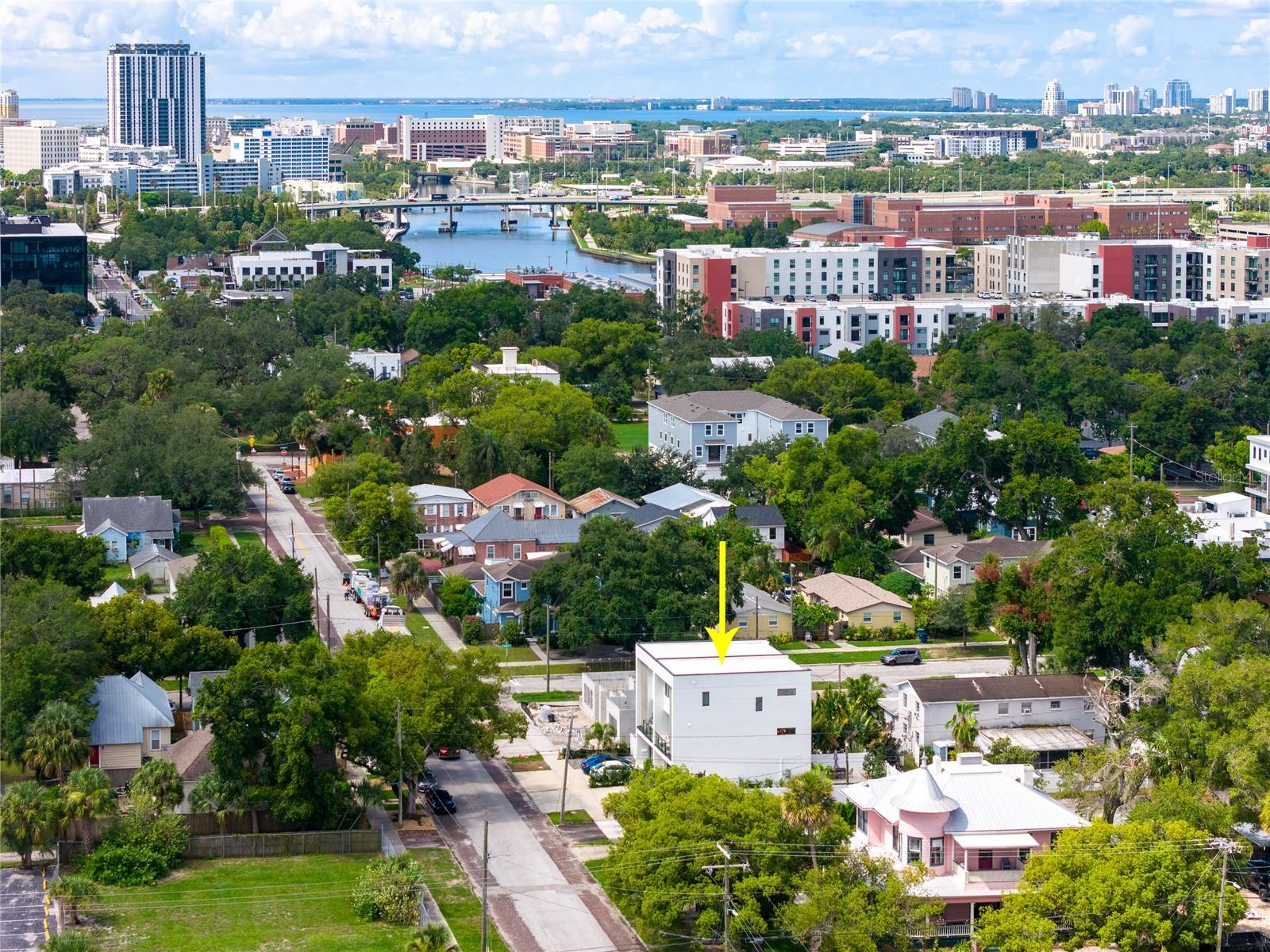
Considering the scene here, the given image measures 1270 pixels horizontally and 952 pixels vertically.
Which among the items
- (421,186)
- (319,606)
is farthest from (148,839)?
(421,186)

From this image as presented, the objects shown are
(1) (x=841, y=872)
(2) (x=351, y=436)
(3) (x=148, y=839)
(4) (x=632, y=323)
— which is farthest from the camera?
(4) (x=632, y=323)

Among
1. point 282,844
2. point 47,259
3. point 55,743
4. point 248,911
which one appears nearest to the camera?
point 248,911

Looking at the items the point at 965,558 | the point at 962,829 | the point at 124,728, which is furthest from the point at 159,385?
the point at 962,829

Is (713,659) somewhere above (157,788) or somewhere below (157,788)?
above

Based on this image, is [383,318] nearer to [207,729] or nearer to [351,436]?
[351,436]

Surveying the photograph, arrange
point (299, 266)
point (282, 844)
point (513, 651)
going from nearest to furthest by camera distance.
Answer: point (282, 844) < point (513, 651) < point (299, 266)

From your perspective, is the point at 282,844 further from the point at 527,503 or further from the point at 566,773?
the point at 527,503

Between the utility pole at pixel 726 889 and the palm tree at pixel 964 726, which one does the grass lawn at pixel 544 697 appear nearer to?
the palm tree at pixel 964 726
